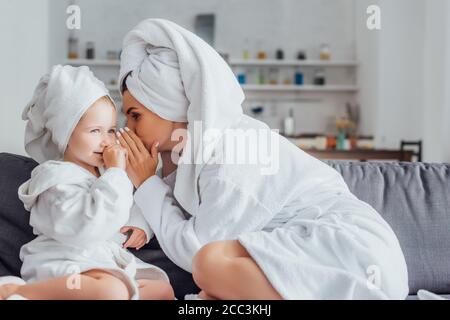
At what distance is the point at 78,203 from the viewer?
96 centimetres

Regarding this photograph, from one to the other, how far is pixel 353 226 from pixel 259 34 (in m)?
4.16

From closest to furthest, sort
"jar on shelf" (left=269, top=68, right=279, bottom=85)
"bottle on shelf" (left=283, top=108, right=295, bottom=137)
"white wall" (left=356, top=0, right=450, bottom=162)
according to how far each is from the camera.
A: "white wall" (left=356, top=0, right=450, bottom=162) → "bottle on shelf" (left=283, top=108, right=295, bottom=137) → "jar on shelf" (left=269, top=68, right=279, bottom=85)

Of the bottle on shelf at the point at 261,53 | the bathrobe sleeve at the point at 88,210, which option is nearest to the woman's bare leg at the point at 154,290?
the bathrobe sleeve at the point at 88,210

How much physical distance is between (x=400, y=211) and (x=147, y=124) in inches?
24.1

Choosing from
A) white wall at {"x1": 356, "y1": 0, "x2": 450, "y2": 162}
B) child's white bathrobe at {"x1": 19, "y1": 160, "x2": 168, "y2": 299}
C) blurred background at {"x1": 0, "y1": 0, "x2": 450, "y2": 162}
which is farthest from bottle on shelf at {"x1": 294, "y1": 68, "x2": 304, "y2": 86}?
Result: child's white bathrobe at {"x1": 19, "y1": 160, "x2": 168, "y2": 299}

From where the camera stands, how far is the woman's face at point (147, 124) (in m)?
1.16

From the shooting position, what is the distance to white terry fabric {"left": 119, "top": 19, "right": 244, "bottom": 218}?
3.58 ft

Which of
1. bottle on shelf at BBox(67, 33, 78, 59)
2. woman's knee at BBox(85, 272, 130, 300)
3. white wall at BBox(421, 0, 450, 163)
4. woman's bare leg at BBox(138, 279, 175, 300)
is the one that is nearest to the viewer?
woman's knee at BBox(85, 272, 130, 300)

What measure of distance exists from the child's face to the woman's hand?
0.06m

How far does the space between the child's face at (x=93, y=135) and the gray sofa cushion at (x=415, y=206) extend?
1.94 feet

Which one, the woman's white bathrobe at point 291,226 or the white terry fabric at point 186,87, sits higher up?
the white terry fabric at point 186,87

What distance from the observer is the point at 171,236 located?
109 cm

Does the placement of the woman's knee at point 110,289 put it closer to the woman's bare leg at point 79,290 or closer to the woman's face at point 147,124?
the woman's bare leg at point 79,290

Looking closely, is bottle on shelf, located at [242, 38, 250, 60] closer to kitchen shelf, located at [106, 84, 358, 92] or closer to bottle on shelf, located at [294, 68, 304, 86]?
kitchen shelf, located at [106, 84, 358, 92]
